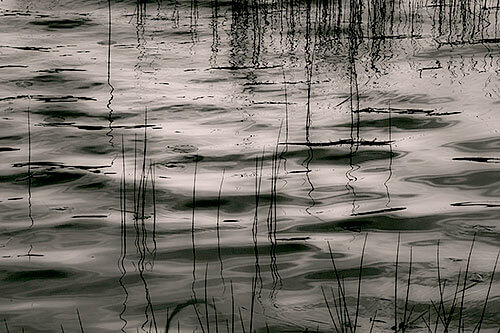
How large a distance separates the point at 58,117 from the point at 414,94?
2.81 metres

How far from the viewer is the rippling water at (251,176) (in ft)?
12.2

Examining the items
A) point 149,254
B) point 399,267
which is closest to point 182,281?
point 149,254

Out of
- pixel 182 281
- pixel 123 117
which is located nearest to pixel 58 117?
pixel 123 117

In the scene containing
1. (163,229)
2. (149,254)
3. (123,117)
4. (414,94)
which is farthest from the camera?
(414,94)

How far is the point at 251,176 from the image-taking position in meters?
5.45

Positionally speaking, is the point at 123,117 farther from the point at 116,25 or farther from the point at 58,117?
the point at 116,25

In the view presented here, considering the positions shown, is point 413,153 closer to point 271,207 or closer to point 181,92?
point 271,207

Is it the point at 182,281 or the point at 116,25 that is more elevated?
the point at 116,25

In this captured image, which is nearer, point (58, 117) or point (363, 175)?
point (363, 175)

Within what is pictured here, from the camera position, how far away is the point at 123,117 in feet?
22.4

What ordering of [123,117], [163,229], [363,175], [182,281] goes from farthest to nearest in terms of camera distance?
1. [123,117]
2. [363,175]
3. [163,229]
4. [182,281]

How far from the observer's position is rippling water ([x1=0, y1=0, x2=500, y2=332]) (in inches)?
147

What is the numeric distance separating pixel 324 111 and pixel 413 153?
124cm

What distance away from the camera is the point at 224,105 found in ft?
23.6
